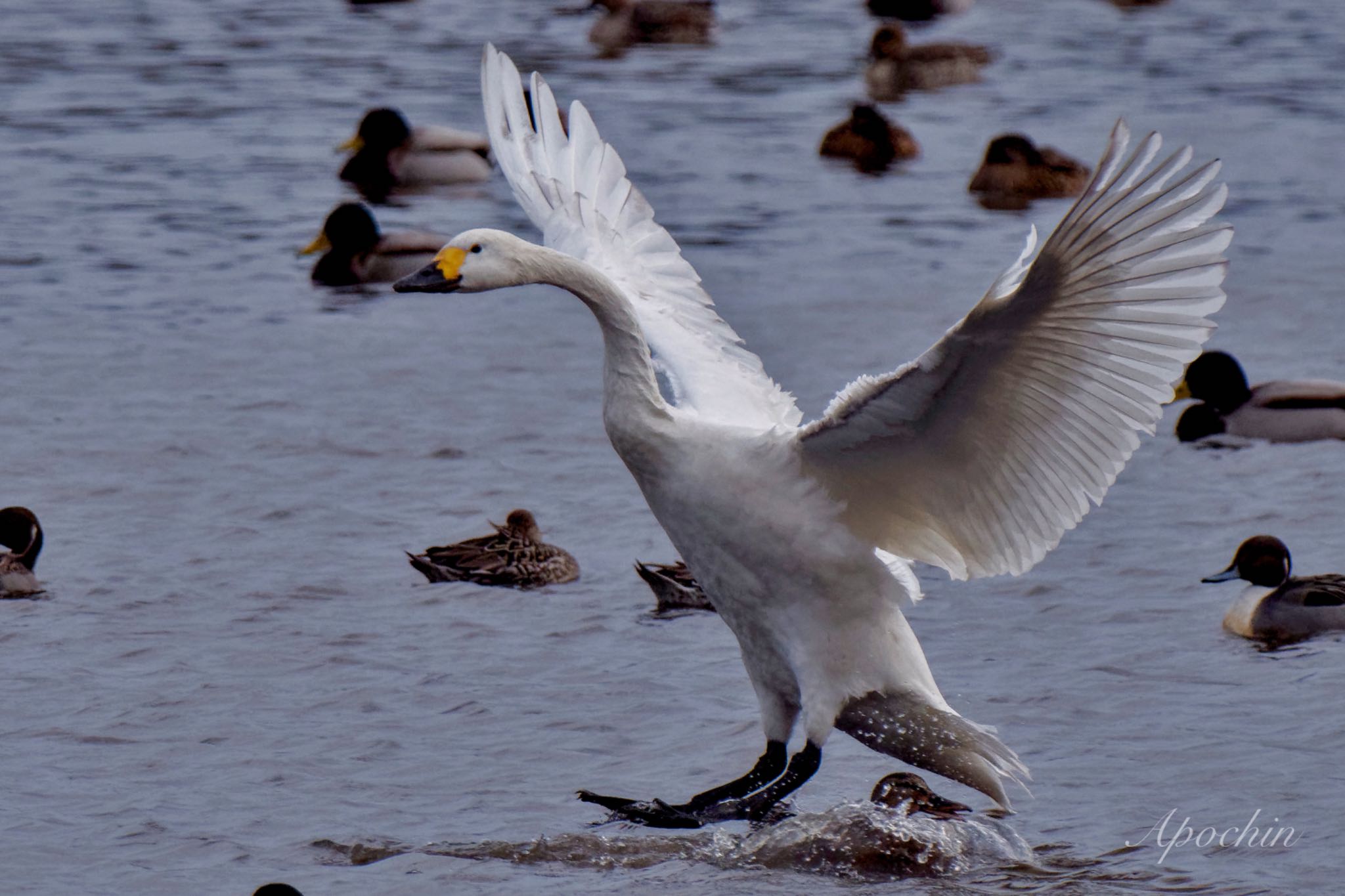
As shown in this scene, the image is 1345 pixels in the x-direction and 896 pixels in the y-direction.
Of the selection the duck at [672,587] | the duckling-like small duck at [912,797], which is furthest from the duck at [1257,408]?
the duckling-like small duck at [912,797]

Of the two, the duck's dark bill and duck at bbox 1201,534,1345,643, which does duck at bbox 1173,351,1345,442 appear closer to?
duck at bbox 1201,534,1345,643

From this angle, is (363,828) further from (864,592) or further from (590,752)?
(864,592)

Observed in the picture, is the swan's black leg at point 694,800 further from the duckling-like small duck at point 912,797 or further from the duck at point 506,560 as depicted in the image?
the duck at point 506,560

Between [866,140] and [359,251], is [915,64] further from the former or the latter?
[359,251]

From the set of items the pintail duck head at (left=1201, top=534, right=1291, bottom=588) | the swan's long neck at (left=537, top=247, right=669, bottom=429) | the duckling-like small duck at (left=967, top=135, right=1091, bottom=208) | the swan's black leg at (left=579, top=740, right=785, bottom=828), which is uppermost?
the swan's long neck at (left=537, top=247, right=669, bottom=429)

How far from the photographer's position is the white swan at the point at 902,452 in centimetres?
537

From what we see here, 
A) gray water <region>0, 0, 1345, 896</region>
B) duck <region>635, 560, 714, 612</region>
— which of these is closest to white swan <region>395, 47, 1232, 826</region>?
gray water <region>0, 0, 1345, 896</region>

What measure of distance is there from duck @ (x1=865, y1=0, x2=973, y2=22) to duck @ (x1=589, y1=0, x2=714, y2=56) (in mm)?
2966

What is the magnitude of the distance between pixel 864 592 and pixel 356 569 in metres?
3.15

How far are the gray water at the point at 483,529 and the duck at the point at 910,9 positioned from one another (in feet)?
22.0

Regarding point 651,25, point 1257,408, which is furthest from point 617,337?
point 651,25

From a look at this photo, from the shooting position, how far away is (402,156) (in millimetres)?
17125

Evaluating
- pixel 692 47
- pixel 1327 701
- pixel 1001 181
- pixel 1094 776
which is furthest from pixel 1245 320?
pixel 692 47

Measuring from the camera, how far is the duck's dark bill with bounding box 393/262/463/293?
5.95 meters
